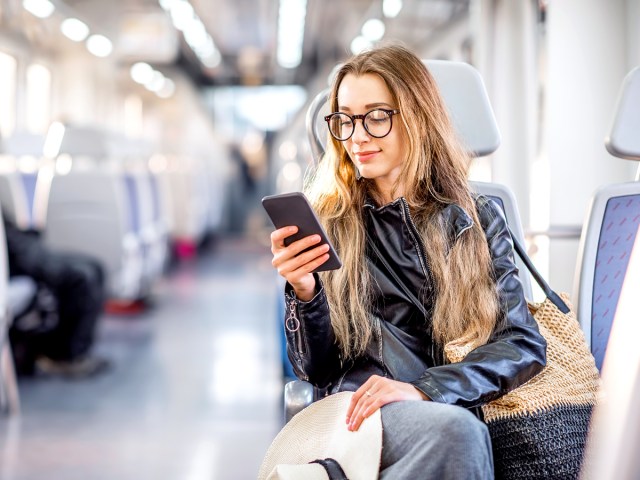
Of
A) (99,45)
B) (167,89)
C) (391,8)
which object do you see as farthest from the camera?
(167,89)

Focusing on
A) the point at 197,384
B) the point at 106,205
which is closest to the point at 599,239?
the point at 197,384

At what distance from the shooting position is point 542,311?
1686 millimetres

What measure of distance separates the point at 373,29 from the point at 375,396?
8.01m

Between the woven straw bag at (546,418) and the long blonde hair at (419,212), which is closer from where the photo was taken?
the woven straw bag at (546,418)

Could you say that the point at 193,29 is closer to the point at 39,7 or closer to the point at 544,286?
the point at 39,7

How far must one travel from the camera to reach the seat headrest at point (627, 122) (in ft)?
6.54

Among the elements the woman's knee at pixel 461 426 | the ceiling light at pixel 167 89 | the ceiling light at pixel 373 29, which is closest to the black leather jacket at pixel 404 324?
the woman's knee at pixel 461 426

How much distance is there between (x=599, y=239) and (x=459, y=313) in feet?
2.20

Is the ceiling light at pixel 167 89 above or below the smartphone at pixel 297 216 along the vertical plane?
above

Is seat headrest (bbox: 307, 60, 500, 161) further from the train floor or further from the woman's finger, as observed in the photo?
the train floor

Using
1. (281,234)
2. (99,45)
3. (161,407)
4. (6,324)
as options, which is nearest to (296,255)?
(281,234)

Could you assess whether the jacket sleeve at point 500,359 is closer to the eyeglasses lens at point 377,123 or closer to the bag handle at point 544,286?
the bag handle at point 544,286

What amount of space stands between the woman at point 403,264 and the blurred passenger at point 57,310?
11.6 ft

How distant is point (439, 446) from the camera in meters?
1.23
